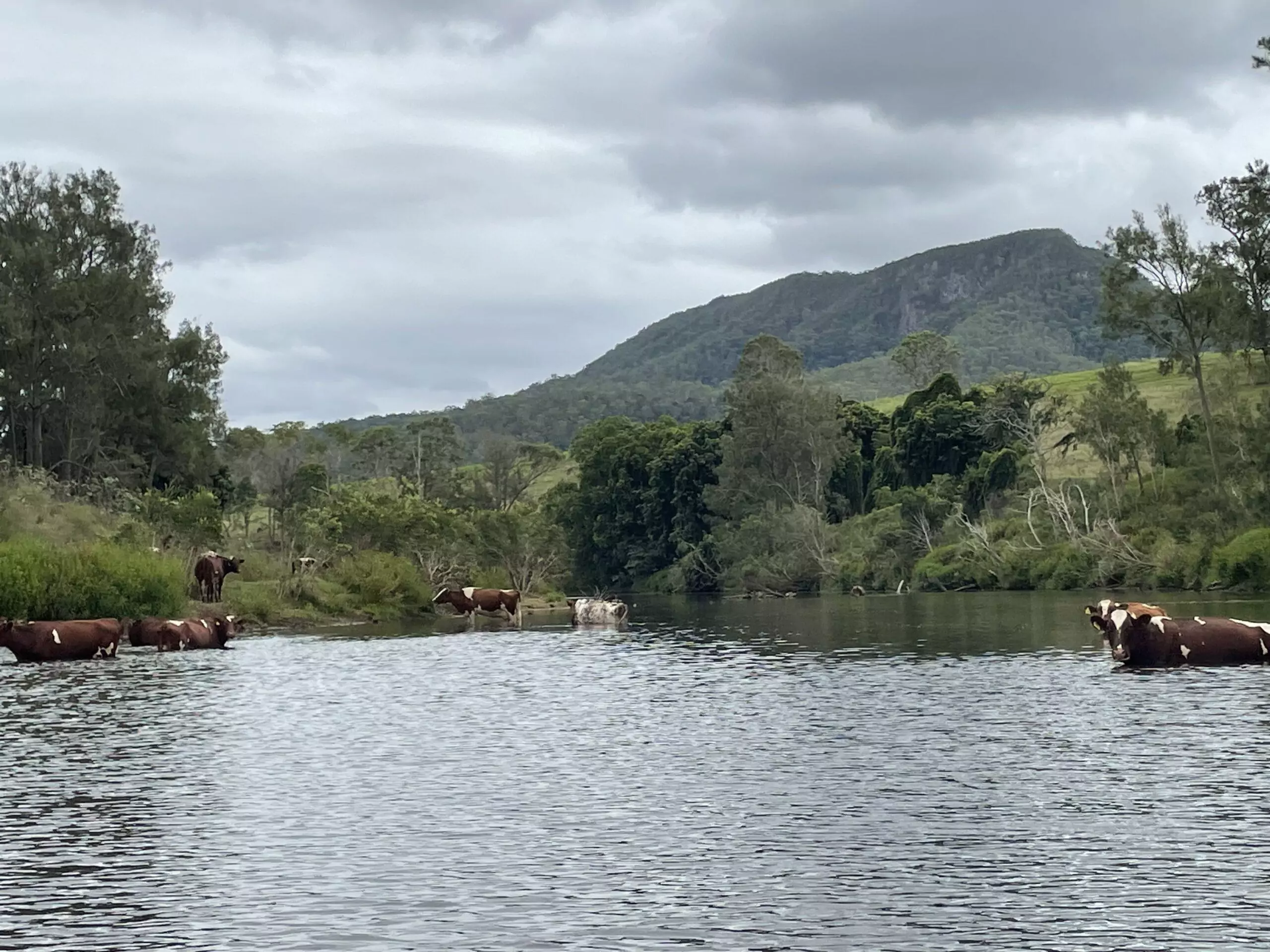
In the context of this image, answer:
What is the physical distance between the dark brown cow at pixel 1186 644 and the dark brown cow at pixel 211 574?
36.1 metres

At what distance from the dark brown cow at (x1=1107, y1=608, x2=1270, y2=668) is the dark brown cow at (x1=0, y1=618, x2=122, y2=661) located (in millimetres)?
25297

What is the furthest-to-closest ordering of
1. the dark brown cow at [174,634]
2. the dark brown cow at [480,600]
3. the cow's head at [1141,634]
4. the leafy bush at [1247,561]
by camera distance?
the leafy bush at [1247,561], the dark brown cow at [480,600], the dark brown cow at [174,634], the cow's head at [1141,634]

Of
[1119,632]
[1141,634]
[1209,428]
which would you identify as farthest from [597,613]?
[1209,428]

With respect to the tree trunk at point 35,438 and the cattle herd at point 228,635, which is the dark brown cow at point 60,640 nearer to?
the cattle herd at point 228,635

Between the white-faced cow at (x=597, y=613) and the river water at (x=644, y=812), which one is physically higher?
the white-faced cow at (x=597, y=613)

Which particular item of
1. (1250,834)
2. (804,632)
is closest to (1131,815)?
(1250,834)

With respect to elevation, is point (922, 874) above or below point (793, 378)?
below

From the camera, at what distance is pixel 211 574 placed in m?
59.6

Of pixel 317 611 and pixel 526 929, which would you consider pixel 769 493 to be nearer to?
pixel 317 611

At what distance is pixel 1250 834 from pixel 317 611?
178 feet

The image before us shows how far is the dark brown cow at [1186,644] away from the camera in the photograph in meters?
34.0

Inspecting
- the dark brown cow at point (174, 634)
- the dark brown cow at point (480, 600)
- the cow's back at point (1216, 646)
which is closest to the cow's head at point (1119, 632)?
the cow's back at point (1216, 646)

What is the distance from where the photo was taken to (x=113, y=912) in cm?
1354

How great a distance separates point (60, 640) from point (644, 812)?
27.2 m
